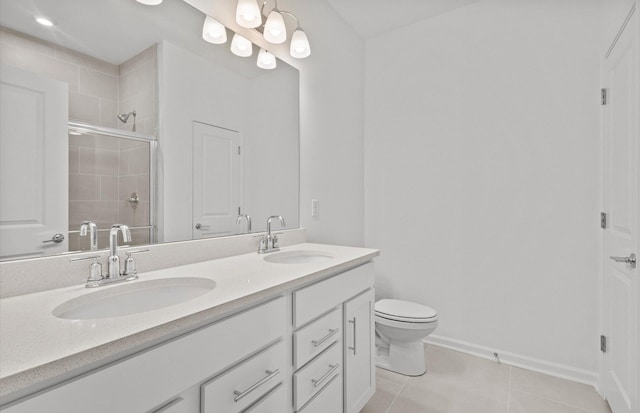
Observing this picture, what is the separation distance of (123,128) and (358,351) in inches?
55.6

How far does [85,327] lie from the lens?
66 cm

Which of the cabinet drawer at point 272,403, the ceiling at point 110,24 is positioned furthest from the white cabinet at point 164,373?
the ceiling at point 110,24

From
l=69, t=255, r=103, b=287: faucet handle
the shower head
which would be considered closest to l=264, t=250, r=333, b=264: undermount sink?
l=69, t=255, r=103, b=287: faucet handle

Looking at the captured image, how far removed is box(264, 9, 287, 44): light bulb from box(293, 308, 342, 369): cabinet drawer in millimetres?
1519

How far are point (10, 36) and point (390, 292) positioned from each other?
8.50 ft

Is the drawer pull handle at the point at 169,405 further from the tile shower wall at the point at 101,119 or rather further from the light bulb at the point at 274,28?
the light bulb at the point at 274,28

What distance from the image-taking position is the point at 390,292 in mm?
2592

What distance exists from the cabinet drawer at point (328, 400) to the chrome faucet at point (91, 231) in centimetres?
95

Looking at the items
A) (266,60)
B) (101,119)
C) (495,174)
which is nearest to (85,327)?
(101,119)

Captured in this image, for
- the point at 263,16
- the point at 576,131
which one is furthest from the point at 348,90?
the point at 576,131

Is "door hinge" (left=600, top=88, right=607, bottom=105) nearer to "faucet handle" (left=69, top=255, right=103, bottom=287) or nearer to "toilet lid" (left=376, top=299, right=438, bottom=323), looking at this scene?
"toilet lid" (left=376, top=299, right=438, bottom=323)

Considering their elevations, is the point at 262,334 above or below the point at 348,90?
below

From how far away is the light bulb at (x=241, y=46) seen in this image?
162 centimetres

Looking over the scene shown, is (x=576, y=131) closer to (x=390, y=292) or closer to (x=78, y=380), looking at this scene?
(x=390, y=292)
